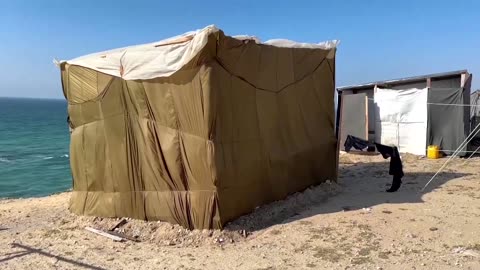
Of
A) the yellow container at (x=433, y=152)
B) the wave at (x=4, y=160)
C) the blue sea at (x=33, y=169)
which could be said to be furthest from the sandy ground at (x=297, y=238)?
the wave at (x=4, y=160)

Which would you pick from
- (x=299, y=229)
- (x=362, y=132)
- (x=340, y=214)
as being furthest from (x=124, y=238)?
(x=362, y=132)

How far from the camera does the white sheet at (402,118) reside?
1691 centimetres

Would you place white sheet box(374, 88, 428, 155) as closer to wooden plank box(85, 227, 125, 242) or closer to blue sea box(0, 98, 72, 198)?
wooden plank box(85, 227, 125, 242)

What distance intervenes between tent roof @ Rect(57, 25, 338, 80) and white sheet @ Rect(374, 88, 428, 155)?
9.21m

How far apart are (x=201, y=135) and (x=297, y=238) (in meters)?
2.25

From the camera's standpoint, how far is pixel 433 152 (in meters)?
16.1

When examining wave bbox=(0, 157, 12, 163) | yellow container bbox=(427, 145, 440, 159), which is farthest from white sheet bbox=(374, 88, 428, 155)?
wave bbox=(0, 157, 12, 163)

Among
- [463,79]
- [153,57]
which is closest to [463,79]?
[463,79]

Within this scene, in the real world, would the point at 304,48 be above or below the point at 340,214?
above

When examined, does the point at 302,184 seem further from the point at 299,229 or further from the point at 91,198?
the point at 91,198

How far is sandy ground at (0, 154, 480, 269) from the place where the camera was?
632 cm

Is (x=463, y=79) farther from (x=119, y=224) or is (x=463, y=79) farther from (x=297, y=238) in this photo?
(x=119, y=224)

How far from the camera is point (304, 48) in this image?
9898 millimetres

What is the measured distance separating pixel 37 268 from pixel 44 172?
2337 centimetres
